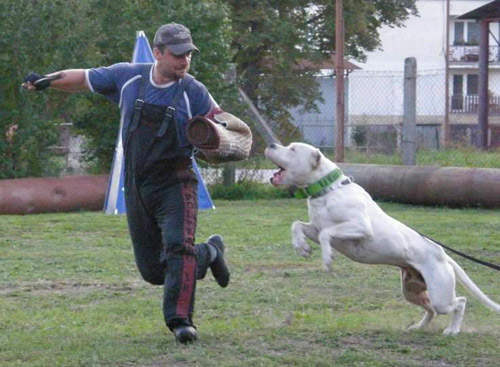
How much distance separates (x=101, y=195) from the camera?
1488cm

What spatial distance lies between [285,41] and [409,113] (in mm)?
11409

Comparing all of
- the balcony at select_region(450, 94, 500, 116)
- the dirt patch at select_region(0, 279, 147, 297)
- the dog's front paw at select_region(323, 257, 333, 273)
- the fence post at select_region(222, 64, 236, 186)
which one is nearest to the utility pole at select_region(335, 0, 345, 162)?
the fence post at select_region(222, 64, 236, 186)

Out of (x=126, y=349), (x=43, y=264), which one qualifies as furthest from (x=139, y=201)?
(x=43, y=264)

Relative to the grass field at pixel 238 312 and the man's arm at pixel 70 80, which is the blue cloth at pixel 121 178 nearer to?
the grass field at pixel 238 312

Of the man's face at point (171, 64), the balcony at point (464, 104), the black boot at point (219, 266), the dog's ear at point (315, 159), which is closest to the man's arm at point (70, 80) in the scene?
the man's face at point (171, 64)

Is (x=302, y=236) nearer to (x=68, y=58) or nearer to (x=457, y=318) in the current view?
(x=457, y=318)

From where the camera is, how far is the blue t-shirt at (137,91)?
5.88 meters

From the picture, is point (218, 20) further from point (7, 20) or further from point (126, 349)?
point (126, 349)

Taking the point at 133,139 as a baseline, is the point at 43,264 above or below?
below

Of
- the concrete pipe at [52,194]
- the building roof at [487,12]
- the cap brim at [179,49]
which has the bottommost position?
the concrete pipe at [52,194]

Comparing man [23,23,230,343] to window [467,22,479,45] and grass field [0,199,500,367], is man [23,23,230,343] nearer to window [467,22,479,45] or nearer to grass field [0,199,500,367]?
grass field [0,199,500,367]

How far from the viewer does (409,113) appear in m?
16.5

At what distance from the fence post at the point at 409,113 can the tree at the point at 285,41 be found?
575 cm

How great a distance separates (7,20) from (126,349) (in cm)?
1042
